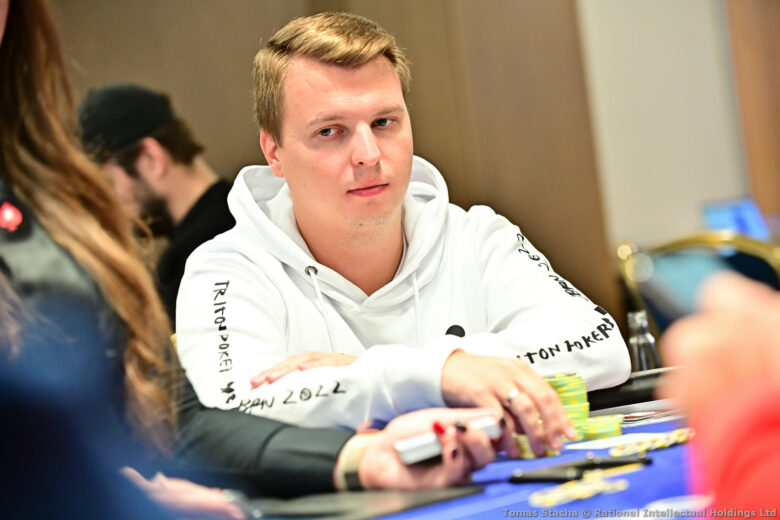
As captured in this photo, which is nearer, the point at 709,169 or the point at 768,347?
the point at 768,347

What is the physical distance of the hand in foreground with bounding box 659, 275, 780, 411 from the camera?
0.38 meters

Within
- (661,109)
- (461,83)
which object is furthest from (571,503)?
(661,109)

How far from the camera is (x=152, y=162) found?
3.40 ft

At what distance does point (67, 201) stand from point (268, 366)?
1.05 feet

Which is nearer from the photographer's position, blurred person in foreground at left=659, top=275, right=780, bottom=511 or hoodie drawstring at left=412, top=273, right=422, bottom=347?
blurred person in foreground at left=659, top=275, right=780, bottom=511

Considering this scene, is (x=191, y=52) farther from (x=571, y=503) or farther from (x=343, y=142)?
(x=571, y=503)

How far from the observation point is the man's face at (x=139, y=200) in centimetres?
100

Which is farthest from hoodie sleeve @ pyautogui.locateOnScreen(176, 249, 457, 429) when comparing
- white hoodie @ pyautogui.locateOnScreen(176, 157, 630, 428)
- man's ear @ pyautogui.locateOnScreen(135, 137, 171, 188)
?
man's ear @ pyautogui.locateOnScreen(135, 137, 171, 188)

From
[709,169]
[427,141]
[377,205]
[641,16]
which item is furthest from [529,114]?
[709,169]

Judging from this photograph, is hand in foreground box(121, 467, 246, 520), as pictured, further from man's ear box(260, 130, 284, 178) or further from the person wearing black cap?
man's ear box(260, 130, 284, 178)

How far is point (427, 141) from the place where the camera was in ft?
3.96

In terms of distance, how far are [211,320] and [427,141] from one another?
1.22ft

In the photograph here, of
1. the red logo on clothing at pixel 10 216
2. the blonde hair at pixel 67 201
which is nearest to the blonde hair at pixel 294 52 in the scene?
the blonde hair at pixel 67 201

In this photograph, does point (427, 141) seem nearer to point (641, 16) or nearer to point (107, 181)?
point (107, 181)
